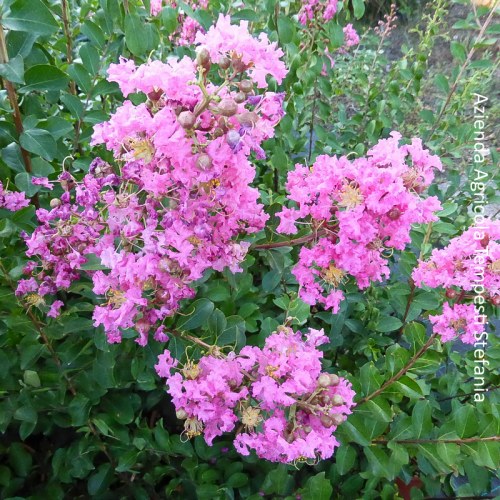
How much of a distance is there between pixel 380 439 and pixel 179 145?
0.83 m

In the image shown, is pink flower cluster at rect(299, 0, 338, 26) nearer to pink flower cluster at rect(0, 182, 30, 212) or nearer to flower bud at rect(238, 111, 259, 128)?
flower bud at rect(238, 111, 259, 128)

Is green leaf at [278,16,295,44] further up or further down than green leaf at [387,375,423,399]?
further up

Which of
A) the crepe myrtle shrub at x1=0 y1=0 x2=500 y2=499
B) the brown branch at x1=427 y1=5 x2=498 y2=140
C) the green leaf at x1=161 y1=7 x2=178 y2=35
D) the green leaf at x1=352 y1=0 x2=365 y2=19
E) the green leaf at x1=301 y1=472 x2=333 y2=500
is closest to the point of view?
the crepe myrtle shrub at x1=0 y1=0 x2=500 y2=499

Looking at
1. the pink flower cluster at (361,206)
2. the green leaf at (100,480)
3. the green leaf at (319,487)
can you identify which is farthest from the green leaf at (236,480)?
the pink flower cluster at (361,206)

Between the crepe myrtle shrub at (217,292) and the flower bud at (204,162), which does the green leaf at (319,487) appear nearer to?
the crepe myrtle shrub at (217,292)

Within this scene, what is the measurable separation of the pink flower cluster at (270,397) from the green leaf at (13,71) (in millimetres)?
582

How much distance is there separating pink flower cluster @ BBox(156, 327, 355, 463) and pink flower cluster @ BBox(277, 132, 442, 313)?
0.20m

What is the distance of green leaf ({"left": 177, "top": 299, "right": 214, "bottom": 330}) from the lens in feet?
3.49

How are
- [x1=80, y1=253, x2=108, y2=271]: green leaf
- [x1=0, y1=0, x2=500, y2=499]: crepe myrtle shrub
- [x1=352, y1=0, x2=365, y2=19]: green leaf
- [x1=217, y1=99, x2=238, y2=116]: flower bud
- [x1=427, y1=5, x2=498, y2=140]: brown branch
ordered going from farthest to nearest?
[x1=427, y1=5, x2=498, y2=140]: brown branch → [x1=352, y1=0, x2=365, y2=19]: green leaf → [x1=80, y1=253, x2=108, y2=271]: green leaf → [x1=0, y1=0, x2=500, y2=499]: crepe myrtle shrub → [x1=217, y1=99, x2=238, y2=116]: flower bud

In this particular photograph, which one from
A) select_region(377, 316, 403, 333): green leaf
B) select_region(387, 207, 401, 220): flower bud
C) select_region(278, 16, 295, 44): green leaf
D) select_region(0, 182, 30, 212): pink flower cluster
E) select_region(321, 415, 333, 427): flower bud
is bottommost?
select_region(377, 316, 403, 333): green leaf

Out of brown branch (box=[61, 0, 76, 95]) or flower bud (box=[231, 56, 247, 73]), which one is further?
brown branch (box=[61, 0, 76, 95])

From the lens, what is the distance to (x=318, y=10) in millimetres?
1525

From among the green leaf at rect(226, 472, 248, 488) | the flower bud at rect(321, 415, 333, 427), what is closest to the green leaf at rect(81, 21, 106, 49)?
the flower bud at rect(321, 415, 333, 427)

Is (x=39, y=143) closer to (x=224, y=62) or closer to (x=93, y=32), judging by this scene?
(x=93, y=32)
